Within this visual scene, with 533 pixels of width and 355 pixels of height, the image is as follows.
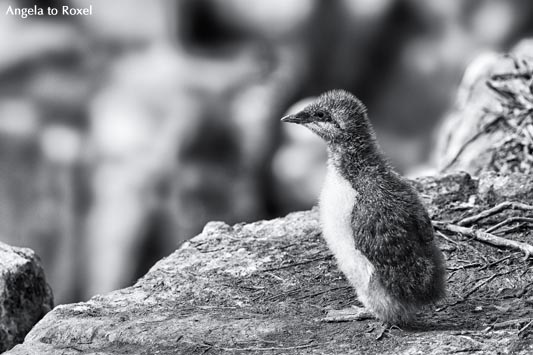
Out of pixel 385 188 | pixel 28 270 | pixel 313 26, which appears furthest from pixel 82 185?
pixel 385 188

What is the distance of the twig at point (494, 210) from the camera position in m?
4.96

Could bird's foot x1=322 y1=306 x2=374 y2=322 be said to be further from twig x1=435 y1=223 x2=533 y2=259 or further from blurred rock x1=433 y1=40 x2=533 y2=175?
blurred rock x1=433 y1=40 x2=533 y2=175

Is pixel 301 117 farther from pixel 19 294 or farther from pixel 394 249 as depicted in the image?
pixel 19 294

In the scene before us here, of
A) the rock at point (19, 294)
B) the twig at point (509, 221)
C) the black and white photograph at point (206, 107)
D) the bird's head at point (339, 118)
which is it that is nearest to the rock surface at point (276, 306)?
the twig at point (509, 221)

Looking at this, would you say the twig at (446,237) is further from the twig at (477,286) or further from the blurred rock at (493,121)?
the blurred rock at (493,121)

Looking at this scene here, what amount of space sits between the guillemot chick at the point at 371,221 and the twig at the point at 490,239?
81cm

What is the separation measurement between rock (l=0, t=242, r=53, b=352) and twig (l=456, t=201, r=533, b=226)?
2.58 metres

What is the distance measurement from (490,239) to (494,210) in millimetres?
364

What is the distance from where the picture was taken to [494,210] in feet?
16.4

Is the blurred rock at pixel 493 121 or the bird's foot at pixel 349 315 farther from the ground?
the blurred rock at pixel 493 121

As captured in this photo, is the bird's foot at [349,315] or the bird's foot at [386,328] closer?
the bird's foot at [386,328]

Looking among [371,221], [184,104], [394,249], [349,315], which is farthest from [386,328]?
[184,104]

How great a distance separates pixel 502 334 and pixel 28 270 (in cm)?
279

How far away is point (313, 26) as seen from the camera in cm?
1186
